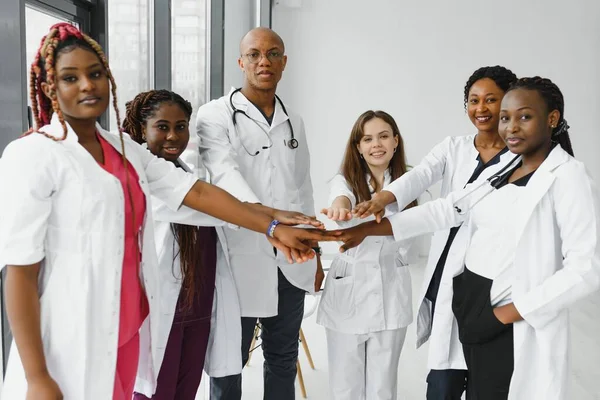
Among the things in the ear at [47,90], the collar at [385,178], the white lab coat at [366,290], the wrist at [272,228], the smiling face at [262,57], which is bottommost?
the white lab coat at [366,290]

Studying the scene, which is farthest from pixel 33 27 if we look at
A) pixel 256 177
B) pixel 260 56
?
pixel 256 177

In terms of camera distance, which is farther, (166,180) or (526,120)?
(526,120)

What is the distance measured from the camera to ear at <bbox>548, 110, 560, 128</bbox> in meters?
1.59

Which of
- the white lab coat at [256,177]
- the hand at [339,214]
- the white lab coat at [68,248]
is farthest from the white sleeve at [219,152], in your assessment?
the white lab coat at [68,248]

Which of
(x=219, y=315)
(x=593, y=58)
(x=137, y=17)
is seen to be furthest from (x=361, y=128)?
(x=593, y=58)

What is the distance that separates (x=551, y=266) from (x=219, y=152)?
1.05 m

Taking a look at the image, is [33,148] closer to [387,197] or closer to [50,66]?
[50,66]

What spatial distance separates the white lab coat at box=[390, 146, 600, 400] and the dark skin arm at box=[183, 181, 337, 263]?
1.85 ft

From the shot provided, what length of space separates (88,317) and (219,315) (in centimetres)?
77

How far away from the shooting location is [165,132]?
1.74 m

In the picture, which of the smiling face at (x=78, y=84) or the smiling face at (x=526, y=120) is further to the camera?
the smiling face at (x=526, y=120)

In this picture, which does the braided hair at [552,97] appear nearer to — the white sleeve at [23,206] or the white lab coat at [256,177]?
the white lab coat at [256,177]

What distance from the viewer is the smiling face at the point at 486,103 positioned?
1973mm

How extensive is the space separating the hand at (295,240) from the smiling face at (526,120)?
60cm
